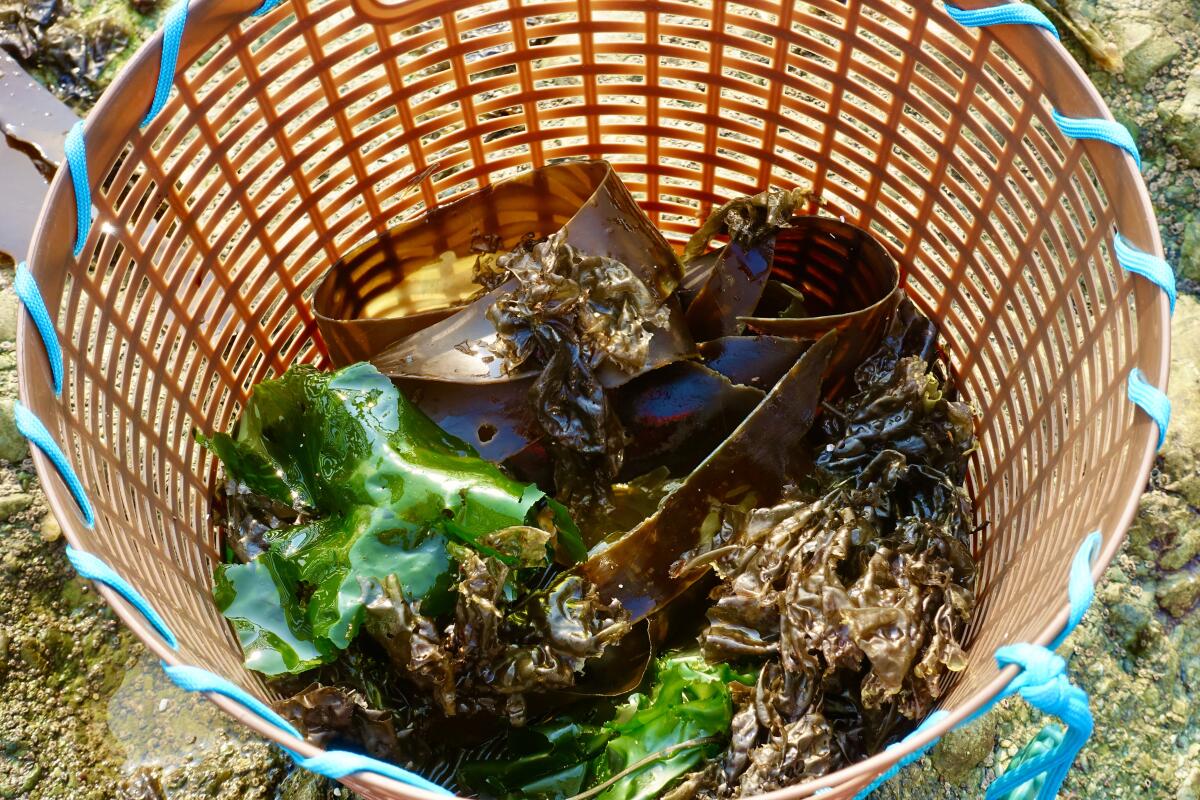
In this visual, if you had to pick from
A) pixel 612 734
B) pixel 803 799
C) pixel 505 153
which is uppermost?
pixel 505 153

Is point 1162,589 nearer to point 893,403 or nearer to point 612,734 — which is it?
point 893,403

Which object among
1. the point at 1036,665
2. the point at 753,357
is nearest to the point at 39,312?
the point at 753,357

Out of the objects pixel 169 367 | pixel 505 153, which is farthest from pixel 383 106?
pixel 169 367

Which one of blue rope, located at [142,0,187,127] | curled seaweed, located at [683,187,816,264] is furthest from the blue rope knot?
blue rope, located at [142,0,187,127]

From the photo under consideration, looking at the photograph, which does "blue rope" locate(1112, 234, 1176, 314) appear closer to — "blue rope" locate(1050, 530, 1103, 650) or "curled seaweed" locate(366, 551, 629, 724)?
"blue rope" locate(1050, 530, 1103, 650)

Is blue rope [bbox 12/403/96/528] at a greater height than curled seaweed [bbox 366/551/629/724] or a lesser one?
greater

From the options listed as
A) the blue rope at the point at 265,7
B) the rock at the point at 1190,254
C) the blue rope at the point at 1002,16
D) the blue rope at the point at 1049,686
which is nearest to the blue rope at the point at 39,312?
the blue rope at the point at 265,7

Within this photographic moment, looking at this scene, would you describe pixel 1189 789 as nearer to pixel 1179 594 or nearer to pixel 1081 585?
pixel 1179 594
